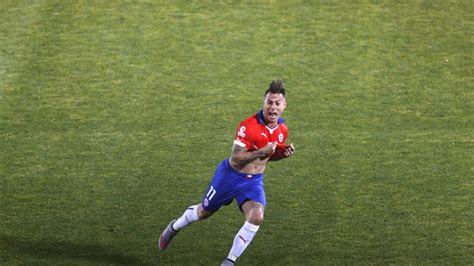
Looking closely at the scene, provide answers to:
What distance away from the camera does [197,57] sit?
14344 mm

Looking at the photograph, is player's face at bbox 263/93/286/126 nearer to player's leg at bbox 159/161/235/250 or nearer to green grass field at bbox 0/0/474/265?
player's leg at bbox 159/161/235/250

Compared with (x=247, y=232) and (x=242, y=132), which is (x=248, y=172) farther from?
(x=247, y=232)

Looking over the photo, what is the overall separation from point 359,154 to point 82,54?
194 inches

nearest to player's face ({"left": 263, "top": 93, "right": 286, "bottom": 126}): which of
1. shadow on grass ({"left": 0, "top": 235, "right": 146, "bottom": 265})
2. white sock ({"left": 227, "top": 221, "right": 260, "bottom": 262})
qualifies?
white sock ({"left": 227, "top": 221, "right": 260, "bottom": 262})

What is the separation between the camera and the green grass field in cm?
987

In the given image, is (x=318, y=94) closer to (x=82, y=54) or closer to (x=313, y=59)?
(x=313, y=59)

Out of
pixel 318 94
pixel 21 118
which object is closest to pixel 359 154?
pixel 318 94

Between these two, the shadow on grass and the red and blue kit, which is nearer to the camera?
the red and blue kit

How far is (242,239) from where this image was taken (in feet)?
29.1

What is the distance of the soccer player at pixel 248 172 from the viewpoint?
8.90m

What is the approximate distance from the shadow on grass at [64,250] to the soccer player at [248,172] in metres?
0.54

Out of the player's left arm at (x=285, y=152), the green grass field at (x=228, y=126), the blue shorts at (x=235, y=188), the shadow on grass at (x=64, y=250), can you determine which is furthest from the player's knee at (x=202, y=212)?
the player's left arm at (x=285, y=152)

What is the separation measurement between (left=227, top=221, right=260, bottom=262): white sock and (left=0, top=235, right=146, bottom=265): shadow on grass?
1037 millimetres

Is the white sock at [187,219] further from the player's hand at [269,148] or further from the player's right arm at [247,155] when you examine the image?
the player's hand at [269,148]
